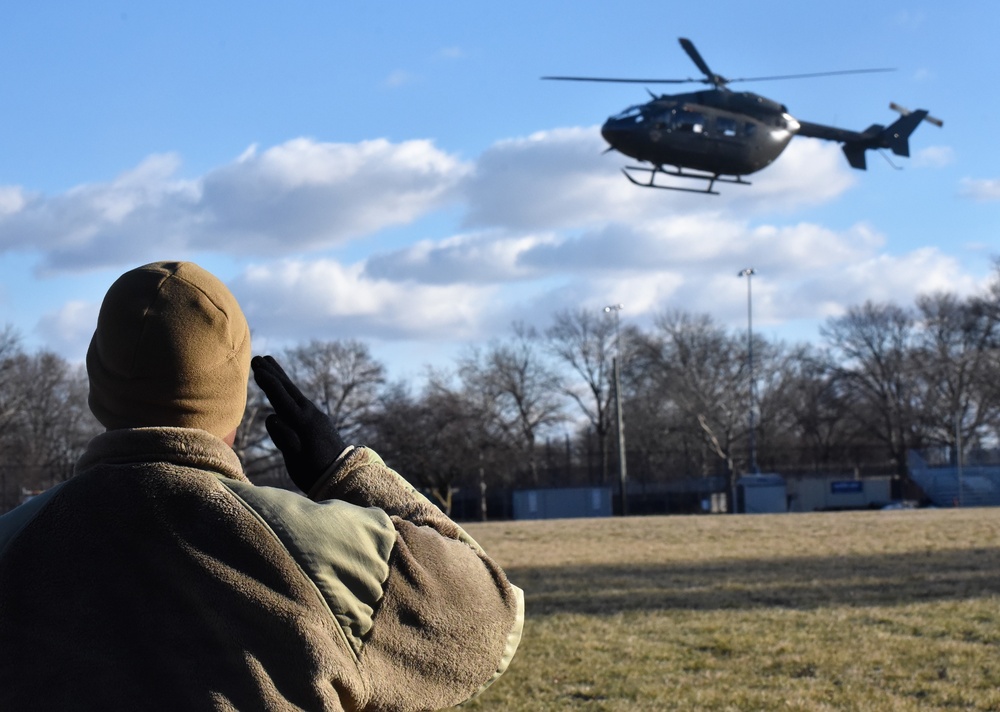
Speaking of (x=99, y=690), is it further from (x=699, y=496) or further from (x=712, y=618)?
(x=699, y=496)

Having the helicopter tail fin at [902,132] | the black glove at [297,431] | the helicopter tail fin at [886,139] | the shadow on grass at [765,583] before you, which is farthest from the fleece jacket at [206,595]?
the helicopter tail fin at [902,132]

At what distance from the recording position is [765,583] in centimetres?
1238

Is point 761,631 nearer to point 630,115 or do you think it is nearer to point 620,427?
point 630,115

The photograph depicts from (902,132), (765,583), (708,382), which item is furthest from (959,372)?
(765,583)

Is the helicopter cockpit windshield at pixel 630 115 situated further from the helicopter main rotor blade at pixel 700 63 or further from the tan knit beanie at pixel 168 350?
the tan knit beanie at pixel 168 350

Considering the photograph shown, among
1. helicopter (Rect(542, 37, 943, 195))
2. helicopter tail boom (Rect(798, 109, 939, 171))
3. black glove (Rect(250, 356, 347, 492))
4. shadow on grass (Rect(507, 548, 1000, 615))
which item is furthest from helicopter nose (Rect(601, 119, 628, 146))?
black glove (Rect(250, 356, 347, 492))

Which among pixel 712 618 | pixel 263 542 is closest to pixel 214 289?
pixel 263 542

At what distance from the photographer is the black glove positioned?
190 cm

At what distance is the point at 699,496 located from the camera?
194ft

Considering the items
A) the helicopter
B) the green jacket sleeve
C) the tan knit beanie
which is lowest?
the green jacket sleeve

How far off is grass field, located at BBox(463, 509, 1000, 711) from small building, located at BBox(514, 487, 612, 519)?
38.0m

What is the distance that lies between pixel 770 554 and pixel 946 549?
251 centimetres

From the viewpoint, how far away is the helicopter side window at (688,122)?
26.3 m

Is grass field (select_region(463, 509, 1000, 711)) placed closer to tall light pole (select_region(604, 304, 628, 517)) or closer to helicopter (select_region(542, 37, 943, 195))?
helicopter (select_region(542, 37, 943, 195))
